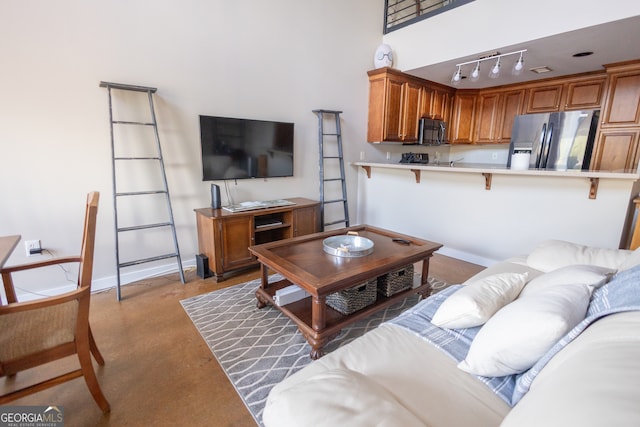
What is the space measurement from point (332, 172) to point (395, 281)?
2.26m

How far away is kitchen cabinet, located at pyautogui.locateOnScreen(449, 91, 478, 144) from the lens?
16.1 ft

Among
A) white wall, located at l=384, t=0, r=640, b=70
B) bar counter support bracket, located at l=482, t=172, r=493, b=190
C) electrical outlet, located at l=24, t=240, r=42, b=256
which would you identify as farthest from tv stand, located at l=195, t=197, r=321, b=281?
white wall, located at l=384, t=0, r=640, b=70

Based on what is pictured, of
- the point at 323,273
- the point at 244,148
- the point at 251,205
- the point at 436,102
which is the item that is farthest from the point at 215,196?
the point at 436,102

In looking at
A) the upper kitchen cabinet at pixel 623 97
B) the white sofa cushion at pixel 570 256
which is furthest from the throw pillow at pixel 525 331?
the upper kitchen cabinet at pixel 623 97

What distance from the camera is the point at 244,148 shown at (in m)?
3.21

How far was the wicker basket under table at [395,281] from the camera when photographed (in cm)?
215

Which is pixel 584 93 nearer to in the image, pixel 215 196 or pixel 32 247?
pixel 215 196

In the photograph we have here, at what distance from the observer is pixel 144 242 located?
9.34ft

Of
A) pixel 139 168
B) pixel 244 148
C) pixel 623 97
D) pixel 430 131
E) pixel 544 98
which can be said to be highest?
pixel 544 98

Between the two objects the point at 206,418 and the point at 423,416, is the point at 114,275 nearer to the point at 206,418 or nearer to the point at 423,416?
the point at 206,418

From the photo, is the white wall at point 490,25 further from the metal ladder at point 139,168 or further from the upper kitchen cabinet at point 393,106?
the metal ladder at point 139,168

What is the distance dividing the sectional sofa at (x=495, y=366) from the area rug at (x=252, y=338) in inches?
25.5

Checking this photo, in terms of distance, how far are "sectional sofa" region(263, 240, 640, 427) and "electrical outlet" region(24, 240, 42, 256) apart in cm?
251

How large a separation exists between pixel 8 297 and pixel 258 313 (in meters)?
1.40
